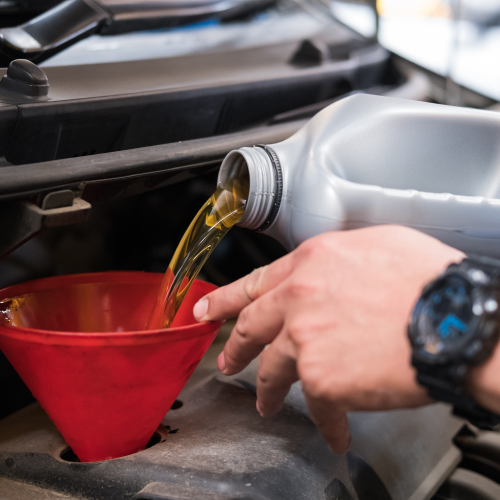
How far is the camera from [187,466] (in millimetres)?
576

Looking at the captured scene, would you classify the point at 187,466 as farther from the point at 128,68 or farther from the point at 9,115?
the point at 128,68

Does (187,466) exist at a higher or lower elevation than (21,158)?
lower

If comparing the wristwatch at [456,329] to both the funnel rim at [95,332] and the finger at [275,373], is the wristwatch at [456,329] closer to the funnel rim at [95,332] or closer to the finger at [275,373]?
the finger at [275,373]

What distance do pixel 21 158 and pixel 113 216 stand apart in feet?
0.91

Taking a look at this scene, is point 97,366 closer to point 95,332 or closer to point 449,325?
point 95,332

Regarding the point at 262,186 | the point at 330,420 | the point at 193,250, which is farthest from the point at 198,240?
the point at 330,420

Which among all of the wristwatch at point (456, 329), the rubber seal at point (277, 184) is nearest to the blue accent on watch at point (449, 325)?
the wristwatch at point (456, 329)

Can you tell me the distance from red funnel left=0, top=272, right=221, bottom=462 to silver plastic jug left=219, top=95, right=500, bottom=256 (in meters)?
0.15

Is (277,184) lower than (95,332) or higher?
higher

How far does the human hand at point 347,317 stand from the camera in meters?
0.41

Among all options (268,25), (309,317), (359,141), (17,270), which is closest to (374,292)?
(309,317)

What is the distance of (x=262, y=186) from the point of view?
56 centimetres

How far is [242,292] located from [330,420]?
0.46ft

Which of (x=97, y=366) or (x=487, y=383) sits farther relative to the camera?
(x=97, y=366)
